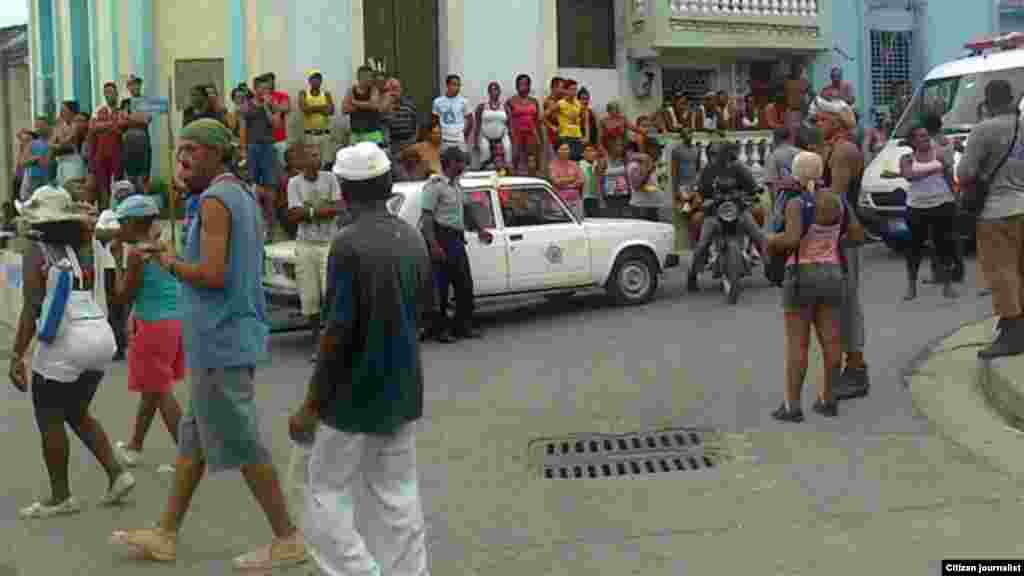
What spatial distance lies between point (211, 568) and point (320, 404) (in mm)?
1470

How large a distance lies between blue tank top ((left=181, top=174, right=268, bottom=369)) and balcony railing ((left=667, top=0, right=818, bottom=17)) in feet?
54.4

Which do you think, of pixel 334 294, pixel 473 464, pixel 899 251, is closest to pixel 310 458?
pixel 334 294

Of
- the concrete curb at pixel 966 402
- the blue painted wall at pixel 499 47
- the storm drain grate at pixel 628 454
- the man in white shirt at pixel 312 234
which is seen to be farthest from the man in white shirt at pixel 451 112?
the storm drain grate at pixel 628 454

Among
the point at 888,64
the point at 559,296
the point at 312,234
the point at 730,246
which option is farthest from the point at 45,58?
the point at 888,64

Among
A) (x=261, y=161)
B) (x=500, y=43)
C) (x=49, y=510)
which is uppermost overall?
(x=500, y=43)

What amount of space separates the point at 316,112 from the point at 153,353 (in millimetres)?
10888

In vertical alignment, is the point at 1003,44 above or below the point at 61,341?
above

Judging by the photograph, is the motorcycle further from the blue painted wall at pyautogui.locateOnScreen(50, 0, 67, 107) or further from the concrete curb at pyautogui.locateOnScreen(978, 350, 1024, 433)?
the blue painted wall at pyautogui.locateOnScreen(50, 0, 67, 107)

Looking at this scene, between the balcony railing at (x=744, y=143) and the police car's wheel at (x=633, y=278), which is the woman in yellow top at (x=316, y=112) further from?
the police car's wheel at (x=633, y=278)

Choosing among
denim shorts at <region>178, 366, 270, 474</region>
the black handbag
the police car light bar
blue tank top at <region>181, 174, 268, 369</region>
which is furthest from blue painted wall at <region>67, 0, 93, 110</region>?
denim shorts at <region>178, 366, 270, 474</region>

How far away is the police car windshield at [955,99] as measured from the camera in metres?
16.6

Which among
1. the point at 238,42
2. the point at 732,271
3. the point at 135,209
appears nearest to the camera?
the point at 135,209

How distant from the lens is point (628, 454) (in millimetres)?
8273

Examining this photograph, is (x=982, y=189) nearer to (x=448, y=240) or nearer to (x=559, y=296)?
(x=448, y=240)
